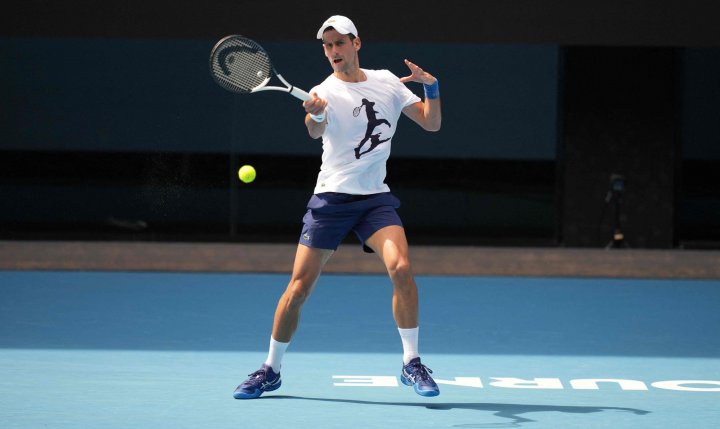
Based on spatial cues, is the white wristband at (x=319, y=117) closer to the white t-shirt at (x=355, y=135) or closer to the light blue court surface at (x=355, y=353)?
the white t-shirt at (x=355, y=135)

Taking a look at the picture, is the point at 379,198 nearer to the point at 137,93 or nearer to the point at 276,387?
the point at 276,387

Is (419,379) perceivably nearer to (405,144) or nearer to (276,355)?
(276,355)

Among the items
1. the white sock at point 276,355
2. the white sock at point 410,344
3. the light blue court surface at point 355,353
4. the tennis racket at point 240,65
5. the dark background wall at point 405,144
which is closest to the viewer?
the light blue court surface at point 355,353

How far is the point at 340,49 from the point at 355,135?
0.40 metres

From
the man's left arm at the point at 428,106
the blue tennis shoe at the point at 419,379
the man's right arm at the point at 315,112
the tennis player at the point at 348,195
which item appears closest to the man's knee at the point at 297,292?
the tennis player at the point at 348,195

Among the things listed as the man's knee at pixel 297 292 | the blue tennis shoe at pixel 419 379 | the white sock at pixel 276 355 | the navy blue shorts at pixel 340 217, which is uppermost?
the navy blue shorts at pixel 340 217

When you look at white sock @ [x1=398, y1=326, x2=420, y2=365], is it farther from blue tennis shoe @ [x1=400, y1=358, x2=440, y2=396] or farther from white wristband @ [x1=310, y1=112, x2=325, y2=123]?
white wristband @ [x1=310, y1=112, x2=325, y2=123]

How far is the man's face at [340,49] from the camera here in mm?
6477

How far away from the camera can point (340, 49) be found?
6.50m

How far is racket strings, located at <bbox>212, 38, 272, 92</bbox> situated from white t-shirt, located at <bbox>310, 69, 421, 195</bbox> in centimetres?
35

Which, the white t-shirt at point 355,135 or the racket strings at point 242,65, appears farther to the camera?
the racket strings at point 242,65

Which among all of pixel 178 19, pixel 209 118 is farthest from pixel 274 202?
pixel 178 19

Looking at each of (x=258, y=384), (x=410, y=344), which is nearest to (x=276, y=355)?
(x=258, y=384)

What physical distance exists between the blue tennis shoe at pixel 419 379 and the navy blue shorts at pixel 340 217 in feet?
1.98
